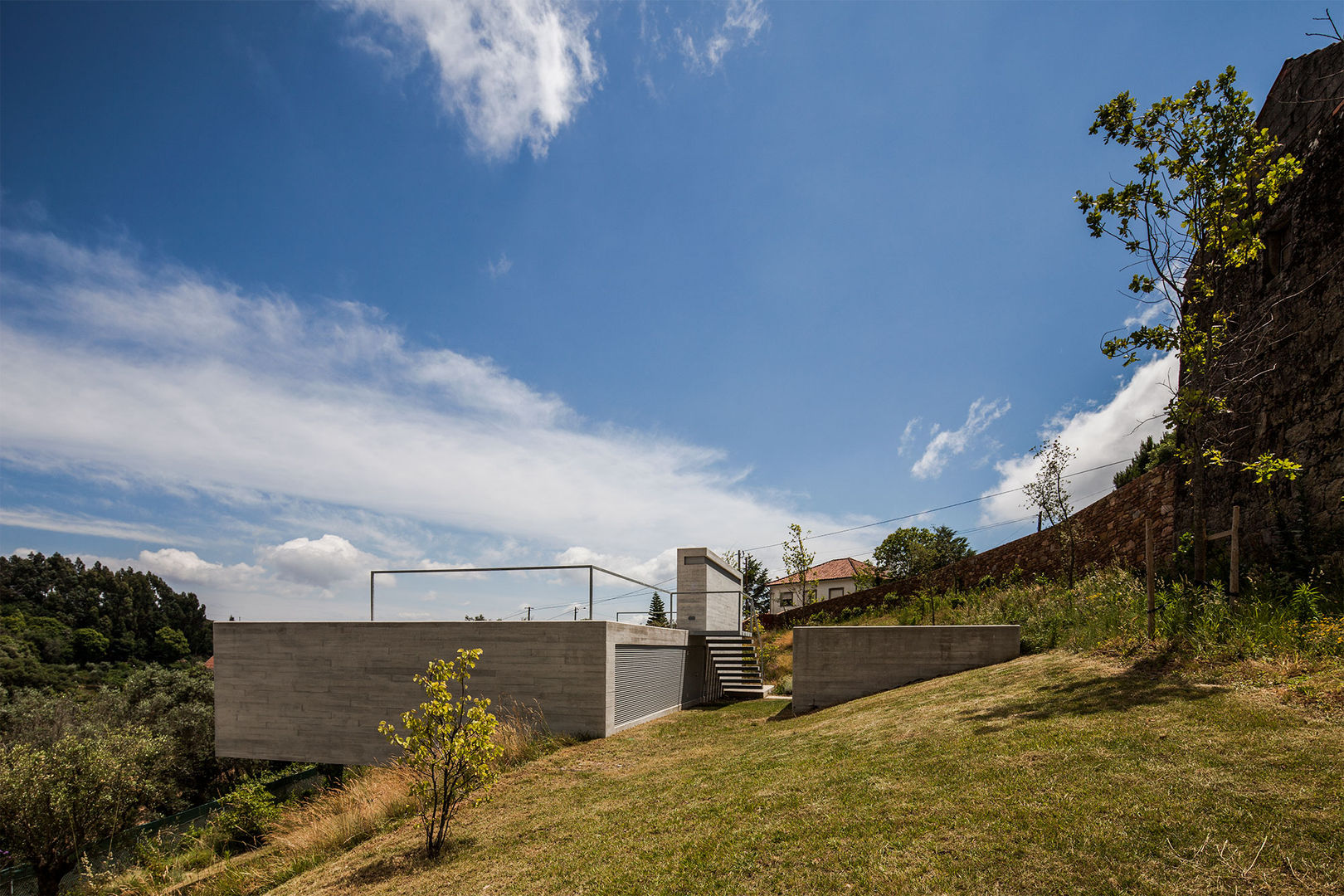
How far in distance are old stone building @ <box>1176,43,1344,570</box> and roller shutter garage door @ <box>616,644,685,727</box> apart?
386 inches

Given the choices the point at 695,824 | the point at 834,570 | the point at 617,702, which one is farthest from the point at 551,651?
the point at 834,570

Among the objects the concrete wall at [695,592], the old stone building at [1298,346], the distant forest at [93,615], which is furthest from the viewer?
the distant forest at [93,615]

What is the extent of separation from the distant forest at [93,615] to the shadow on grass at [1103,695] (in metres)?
55.9

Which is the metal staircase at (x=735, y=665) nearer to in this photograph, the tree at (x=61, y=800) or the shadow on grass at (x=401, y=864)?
the shadow on grass at (x=401, y=864)

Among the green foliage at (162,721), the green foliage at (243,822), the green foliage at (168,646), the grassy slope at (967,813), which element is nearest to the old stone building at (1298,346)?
the grassy slope at (967,813)

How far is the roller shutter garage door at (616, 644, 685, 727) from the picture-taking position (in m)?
11.5

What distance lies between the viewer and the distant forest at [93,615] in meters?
45.4

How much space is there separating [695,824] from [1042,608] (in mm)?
10097

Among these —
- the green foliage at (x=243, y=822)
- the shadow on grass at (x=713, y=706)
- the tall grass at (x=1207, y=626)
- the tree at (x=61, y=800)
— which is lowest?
the tree at (x=61, y=800)

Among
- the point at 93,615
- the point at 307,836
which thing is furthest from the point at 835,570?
the point at 93,615

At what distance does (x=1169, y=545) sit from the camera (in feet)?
42.5

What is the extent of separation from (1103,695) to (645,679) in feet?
27.1

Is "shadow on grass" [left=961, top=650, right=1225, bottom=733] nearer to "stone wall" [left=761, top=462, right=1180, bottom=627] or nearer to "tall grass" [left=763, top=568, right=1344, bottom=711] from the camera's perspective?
"tall grass" [left=763, top=568, right=1344, bottom=711]

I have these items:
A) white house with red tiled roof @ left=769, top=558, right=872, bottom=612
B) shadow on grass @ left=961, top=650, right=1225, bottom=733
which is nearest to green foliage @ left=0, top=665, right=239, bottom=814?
shadow on grass @ left=961, top=650, right=1225, bottom=733
